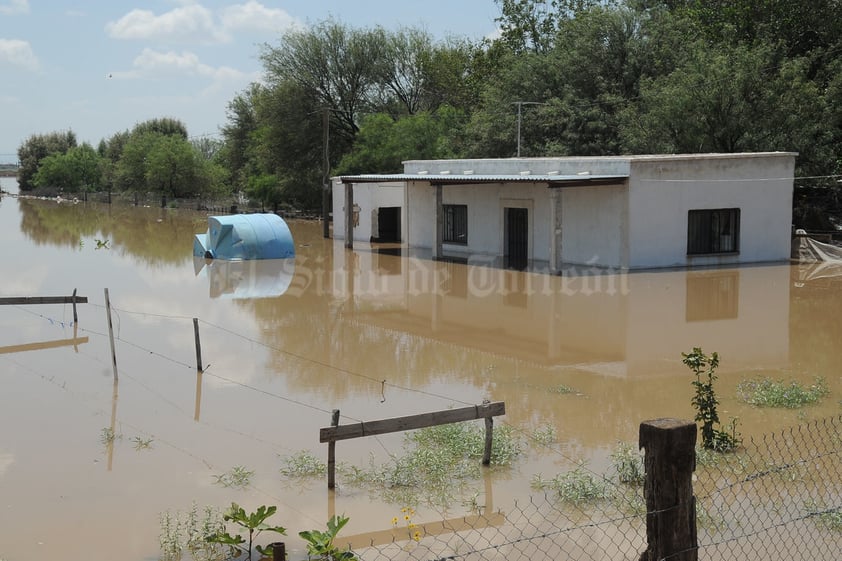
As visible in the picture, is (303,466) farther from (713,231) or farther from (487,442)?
(713,231)

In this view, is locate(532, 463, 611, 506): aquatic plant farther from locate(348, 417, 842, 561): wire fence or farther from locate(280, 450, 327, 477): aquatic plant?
locate(280, 450, 327, 477): aquatic plant

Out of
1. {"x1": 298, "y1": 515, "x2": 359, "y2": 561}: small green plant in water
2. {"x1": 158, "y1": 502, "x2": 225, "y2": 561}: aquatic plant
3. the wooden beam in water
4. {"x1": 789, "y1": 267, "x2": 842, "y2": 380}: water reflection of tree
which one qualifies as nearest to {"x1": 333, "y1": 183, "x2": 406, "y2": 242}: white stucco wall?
{"x1": 789, "y1": 267, "x2": 842, "y2": 380}: water reflection of tree

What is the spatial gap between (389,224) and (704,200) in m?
16.3

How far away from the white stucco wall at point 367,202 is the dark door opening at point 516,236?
7180mm

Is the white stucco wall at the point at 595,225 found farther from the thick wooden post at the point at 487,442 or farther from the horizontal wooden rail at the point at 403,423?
the horizontal wooden rail at the point at 403,423

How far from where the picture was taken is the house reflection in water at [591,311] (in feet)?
53.0

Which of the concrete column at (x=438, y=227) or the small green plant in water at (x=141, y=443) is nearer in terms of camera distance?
the small green plant in water at (x=141, y=443)

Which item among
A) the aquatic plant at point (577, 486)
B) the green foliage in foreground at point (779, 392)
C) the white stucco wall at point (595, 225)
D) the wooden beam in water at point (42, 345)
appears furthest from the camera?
the white stucco wall at point (595, 225)

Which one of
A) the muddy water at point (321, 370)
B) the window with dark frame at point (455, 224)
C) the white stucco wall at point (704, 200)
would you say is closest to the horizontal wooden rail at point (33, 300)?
the muddy water at point (321, 370)

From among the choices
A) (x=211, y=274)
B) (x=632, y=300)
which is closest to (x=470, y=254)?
(x=211, y=274)

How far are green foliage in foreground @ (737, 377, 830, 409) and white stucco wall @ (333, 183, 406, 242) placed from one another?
2528 centimetres

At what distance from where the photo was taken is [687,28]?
139 feet

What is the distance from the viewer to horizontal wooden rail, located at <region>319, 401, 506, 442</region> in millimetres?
8805

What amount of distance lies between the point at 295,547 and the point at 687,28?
129 feet
